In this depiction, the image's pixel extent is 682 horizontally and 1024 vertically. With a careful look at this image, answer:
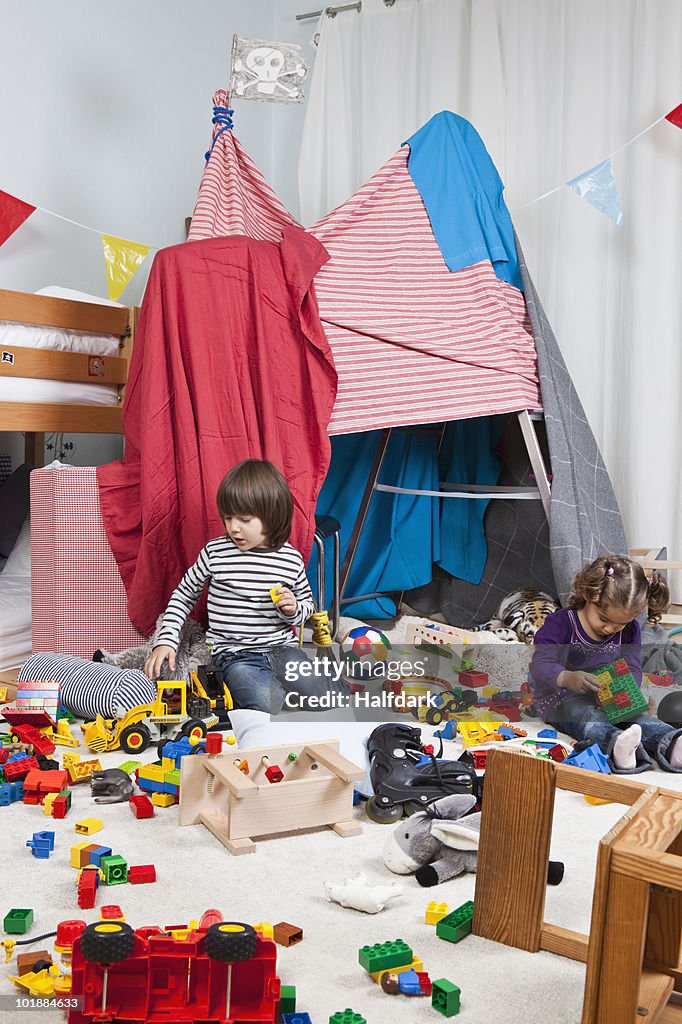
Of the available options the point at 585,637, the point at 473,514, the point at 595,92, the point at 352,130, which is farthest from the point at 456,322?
the point at 352,130

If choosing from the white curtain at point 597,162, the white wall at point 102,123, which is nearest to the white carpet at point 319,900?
the white curtain at point 597,162

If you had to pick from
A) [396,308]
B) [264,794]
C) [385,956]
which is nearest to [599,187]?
[396,308]

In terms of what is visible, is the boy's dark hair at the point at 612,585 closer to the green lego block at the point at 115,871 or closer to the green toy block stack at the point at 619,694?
the green toy block stack at the point at 619,694

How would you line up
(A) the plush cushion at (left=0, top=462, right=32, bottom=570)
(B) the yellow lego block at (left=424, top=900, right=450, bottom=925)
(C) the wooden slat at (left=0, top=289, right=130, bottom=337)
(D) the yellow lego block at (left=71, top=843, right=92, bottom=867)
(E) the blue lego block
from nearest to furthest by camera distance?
(B) the yellow lego block at (left=424, top=900, right=450, bottom=925) < (D) the yellow lego block at (left=71, top=843, right=92, bottom=867) < (E) the blue lego block < (C) the wooden slat at (left=0, top=289, right=130, bottom=337) < (A) the plush cushion at (left=0, top=462, right=32, bottom=570)

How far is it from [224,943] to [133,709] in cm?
89

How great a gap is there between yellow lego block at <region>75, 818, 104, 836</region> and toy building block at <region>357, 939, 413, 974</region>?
0.46 meters

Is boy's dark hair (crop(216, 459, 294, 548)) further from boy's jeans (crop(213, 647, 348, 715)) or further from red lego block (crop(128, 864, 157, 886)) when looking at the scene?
red lego block (crop(128, 864, 157, 886))

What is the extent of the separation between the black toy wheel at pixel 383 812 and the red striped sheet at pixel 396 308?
105cm

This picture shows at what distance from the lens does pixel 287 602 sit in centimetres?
189

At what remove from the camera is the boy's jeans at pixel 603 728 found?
5.11 ft

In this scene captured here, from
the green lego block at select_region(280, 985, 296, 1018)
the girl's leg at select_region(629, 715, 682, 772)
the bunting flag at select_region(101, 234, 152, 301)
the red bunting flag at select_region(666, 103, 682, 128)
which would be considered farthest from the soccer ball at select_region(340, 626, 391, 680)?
the red bunting flag at select_region(666, 103, 682, 128)

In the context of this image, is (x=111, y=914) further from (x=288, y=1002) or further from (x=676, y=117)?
(x=676, y=117)

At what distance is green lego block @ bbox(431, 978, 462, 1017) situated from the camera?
864 mm

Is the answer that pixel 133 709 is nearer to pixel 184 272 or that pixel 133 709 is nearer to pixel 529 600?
pixel 184 272
